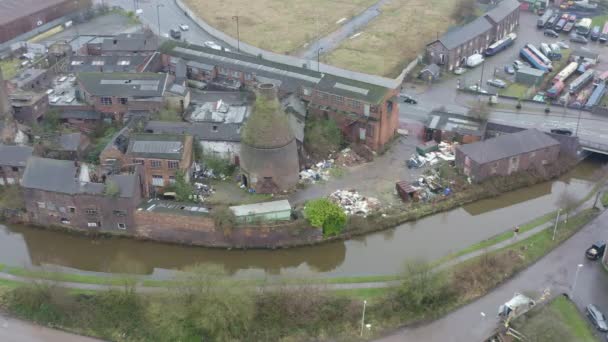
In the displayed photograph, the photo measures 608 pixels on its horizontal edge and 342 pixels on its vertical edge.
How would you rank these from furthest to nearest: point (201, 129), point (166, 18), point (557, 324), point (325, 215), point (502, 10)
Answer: point (166, 18)
point (502, 10)
point (201, 129)
point (325, 215)
point (557, 324)

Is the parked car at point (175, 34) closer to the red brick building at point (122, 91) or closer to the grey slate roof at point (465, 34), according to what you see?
the red brick building at point (122, 91)

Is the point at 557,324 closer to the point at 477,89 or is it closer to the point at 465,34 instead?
the point at 477,89

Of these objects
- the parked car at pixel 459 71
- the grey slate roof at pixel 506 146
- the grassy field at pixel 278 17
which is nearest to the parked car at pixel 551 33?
the parked car at pixel 459 71

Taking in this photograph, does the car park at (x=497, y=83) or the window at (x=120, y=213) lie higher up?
the car park at (x=497, y=83)

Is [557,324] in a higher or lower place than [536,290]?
higher

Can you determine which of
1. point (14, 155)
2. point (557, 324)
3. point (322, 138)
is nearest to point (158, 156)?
point (14, 155)

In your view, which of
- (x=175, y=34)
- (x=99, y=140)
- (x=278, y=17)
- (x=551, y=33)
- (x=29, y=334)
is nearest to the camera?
(x=29, y=334)

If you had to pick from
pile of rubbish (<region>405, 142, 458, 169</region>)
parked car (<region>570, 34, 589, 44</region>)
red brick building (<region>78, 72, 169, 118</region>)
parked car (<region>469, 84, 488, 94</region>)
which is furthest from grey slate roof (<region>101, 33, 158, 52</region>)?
parked car (<region>570, 34, 589, 44</region>)

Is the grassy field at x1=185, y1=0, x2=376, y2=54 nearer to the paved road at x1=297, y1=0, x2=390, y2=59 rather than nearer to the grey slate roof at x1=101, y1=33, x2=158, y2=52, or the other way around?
the paved road at x1=297, y1=0, x2=390, y2=59
